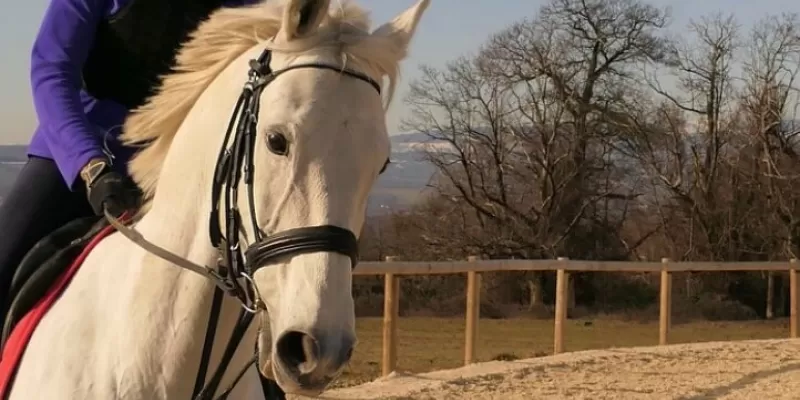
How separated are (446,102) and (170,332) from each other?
25.2 meters

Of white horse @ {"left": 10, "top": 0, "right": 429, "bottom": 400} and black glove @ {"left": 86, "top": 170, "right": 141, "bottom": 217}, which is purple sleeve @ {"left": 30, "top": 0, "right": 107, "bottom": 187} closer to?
black glove @ {"left": 86, "top": 170, "right": 141, "bottom": 217}

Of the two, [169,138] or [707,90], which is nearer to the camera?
[169,138]

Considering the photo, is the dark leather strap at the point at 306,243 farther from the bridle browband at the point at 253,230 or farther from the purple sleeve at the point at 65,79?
the purple sleeve at the point at 65,79

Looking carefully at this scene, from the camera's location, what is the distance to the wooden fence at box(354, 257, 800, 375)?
8.30 m

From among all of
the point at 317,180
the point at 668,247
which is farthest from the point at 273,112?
the point at 668,247

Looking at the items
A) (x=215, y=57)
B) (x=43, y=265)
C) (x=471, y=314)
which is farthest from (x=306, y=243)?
(x=471, y=314)

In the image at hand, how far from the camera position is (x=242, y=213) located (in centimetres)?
193

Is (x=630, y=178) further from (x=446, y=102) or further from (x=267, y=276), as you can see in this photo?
(x=267, y=276)

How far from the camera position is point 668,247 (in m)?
26.3

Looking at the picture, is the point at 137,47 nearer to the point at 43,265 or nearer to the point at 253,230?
the point at 43,265

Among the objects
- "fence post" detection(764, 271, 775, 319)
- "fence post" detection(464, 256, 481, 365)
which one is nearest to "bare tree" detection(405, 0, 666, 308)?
"fence post" detection(764, 271, 775, 319)

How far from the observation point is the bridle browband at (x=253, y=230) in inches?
70.7

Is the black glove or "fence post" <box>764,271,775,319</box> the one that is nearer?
the black glove

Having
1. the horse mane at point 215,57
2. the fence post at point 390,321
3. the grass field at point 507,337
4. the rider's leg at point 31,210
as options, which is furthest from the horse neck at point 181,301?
the grass field at point 507,337
